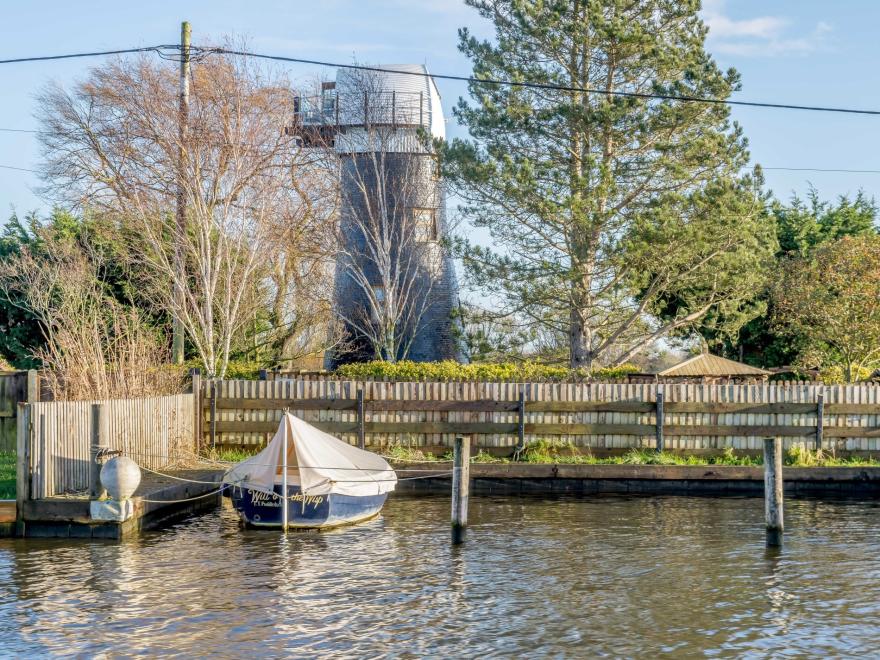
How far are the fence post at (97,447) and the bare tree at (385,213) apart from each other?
21435 millimetres

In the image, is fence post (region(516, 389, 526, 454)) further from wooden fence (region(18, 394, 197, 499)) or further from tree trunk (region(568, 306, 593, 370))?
tree trunk (region(568, 306, 593, 370))

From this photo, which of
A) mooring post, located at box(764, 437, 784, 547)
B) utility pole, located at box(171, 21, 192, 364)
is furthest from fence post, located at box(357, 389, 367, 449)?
mooring post, located at box(764, 437, 784, 547)

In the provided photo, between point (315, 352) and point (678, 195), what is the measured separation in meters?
16.1

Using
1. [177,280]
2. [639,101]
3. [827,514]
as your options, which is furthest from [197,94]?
[827,514]

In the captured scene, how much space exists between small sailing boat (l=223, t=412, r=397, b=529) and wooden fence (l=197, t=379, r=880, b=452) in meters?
5.55

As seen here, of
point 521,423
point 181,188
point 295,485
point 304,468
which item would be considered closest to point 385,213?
point 181,188

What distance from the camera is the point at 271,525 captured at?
55.1 ft

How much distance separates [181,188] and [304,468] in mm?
13588

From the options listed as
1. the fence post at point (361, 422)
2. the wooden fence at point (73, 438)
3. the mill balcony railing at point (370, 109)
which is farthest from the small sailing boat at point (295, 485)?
the mill balcony railing at point (370, 109)

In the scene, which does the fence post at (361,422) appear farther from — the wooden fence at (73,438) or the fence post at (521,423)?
the wooden fence at (73,438)

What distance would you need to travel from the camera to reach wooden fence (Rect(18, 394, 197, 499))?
50.8ft

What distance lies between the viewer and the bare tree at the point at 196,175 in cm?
2752

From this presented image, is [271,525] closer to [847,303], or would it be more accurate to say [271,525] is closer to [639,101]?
[639,101]

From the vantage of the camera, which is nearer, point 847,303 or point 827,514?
point 827,514
